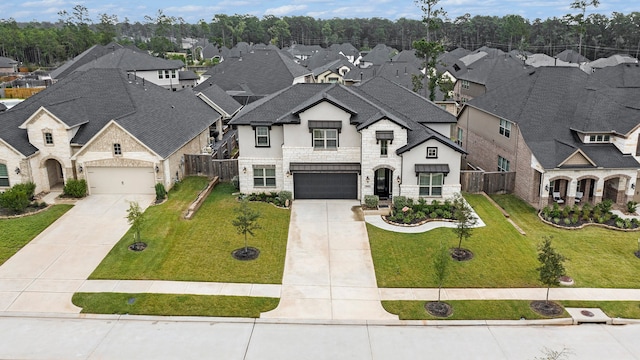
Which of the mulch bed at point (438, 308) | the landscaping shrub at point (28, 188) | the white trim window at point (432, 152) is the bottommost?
the mulch bed at point (438, 308)

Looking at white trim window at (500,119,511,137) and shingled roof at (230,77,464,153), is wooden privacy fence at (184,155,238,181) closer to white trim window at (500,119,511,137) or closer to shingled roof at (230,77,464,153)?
shingled roof at (230,77,464,153)

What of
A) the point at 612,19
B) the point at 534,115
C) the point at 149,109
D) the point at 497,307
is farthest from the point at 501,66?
the point at 612,19

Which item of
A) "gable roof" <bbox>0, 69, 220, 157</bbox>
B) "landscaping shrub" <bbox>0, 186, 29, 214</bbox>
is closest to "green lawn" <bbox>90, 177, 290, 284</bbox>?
"gable roof" <bbox>0, 69, 220, 157</bbox>

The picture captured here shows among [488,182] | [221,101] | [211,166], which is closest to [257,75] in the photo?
[221,101]

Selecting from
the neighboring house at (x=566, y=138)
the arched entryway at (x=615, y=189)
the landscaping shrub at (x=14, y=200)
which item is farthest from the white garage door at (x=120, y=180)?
the arched entryway at (x=615, y=189)

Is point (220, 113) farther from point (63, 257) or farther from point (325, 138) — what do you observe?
point (63, 257)

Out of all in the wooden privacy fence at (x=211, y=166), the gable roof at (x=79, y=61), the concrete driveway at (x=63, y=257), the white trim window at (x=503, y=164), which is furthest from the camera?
the gable roof at (x=79, y=61)

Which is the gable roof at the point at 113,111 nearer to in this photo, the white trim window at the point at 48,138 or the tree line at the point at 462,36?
the white trim window at the point at 48,138
